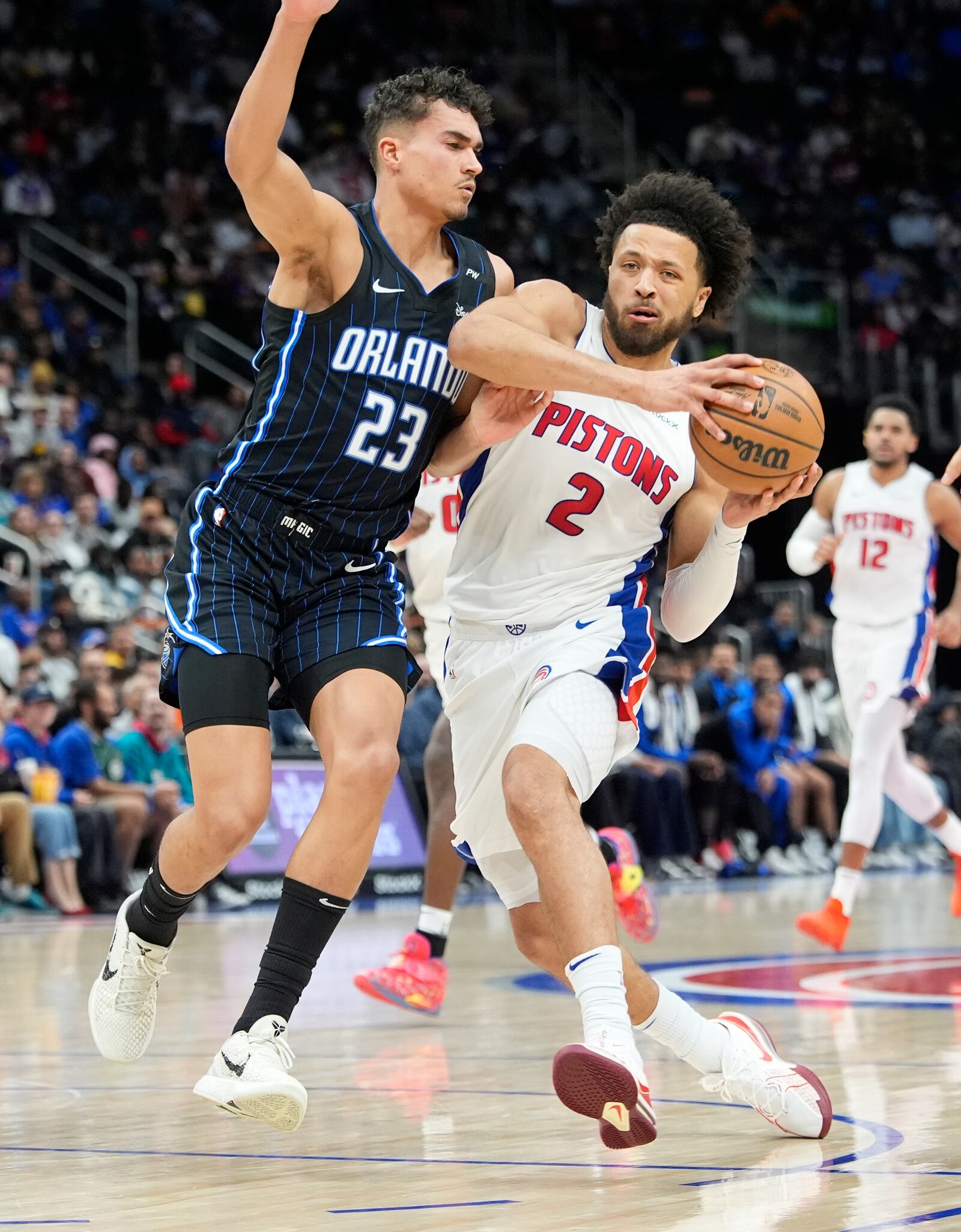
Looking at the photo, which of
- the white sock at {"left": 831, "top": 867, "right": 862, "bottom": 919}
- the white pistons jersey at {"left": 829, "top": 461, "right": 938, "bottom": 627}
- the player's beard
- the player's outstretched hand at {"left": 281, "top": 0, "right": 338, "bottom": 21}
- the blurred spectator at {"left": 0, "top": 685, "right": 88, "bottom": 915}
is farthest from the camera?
the blurred spectator at {"left": 0, "top": 685, "right": 88, "bottom": 915}

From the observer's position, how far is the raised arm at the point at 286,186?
3.91 meters

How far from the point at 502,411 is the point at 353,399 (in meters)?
0.36

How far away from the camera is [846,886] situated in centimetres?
825

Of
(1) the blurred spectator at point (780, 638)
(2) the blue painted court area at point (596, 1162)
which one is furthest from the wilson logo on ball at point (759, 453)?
(1) the blurred spectator at point (780, 638)

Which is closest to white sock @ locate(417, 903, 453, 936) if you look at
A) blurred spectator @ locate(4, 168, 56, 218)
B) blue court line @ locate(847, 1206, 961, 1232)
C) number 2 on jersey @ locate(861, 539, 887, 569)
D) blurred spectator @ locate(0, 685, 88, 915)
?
blue court line @ locate(847, 1206, 961, 1232)

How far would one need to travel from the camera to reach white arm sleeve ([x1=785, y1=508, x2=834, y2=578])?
349 inches

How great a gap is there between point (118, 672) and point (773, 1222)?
30.9 feet

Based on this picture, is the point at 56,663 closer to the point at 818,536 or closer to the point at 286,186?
the point at 818,536

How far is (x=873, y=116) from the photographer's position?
81.9 ft

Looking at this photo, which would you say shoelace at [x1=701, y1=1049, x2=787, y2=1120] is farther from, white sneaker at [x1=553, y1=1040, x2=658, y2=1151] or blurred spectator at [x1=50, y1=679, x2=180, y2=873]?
blurred spectator at [x1=50, y1=679, x2=180, y2=873]

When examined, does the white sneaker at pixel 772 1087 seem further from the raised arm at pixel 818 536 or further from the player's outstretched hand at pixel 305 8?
the raised arm at pixel 818 536

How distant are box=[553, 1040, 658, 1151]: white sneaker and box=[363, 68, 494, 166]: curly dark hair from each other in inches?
90.4

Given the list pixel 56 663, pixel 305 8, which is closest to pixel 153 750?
pixel 56 663

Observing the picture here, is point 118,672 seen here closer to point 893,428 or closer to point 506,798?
point 893,428
